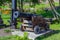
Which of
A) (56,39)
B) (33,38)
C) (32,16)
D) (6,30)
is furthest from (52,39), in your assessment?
(6,30)

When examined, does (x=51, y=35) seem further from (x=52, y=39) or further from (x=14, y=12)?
(x=14, y=12)

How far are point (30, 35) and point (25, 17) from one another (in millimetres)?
1086

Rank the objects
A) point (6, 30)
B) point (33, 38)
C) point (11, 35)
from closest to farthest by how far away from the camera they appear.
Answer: point (33, 38)
point (11, 35)
point (6, 30)

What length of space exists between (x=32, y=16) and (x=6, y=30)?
116 cm

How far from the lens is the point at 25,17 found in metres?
8.92

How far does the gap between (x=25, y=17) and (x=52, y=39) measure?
157 centimetres

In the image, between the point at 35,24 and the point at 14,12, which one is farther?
the point at 14,12

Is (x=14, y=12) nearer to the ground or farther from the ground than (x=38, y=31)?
farther from the ground

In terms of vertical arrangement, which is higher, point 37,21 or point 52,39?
point 37,21

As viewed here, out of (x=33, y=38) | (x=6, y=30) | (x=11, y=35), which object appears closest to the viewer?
(x=33, y=38)

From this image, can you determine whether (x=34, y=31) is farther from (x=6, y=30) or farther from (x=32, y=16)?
(x=6, y=30)

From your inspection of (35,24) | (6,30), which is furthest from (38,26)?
(6,30)

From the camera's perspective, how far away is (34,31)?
8414 mm

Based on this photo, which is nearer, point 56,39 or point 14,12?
point 56,39
